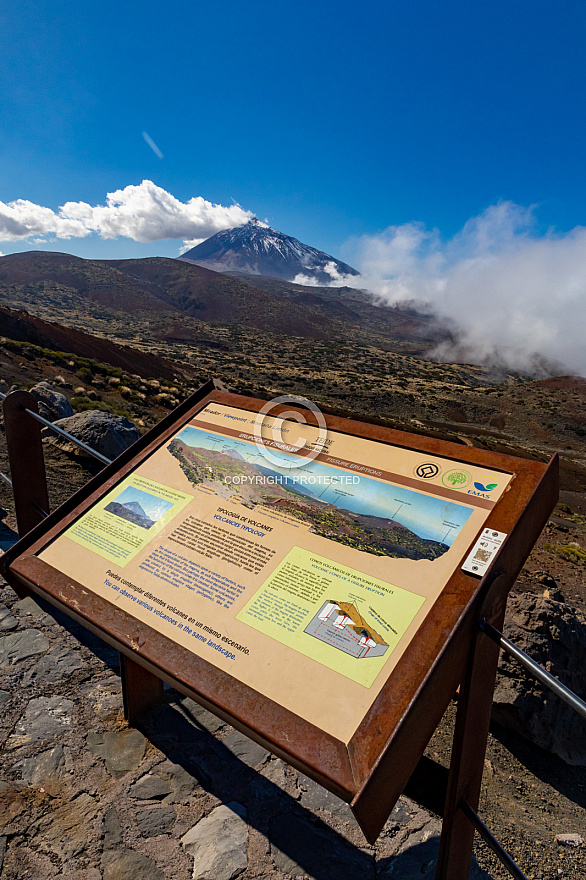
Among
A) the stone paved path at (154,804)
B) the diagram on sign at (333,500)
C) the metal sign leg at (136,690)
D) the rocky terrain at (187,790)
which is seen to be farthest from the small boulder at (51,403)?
the diagram on sign at (333,500)

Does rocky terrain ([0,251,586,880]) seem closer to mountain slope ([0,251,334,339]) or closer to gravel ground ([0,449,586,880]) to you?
gravel ground ([0,449,586,880])

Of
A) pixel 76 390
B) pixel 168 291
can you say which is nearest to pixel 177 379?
pixel 76 390

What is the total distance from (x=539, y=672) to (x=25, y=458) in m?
2.89

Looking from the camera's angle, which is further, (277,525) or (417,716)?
(277,525)

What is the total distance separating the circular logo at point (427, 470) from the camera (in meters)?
1.62

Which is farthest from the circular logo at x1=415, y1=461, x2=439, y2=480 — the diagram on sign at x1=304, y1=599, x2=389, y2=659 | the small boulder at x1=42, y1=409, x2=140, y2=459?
the small boulder at x1=42, y1=409, x2=140, y2=459

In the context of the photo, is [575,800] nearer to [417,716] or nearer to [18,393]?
[417,716]

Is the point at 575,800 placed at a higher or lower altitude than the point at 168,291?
lower

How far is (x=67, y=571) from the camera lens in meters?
1.86

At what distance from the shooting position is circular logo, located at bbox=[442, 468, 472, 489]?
1551mm

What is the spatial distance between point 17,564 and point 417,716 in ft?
5.20

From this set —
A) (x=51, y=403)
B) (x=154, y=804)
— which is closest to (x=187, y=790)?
(x=154, y=804)

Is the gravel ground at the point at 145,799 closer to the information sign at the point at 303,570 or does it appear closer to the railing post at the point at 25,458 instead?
the railing post at the point at 25,458

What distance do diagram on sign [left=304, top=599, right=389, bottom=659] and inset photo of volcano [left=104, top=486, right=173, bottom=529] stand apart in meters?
0.83
